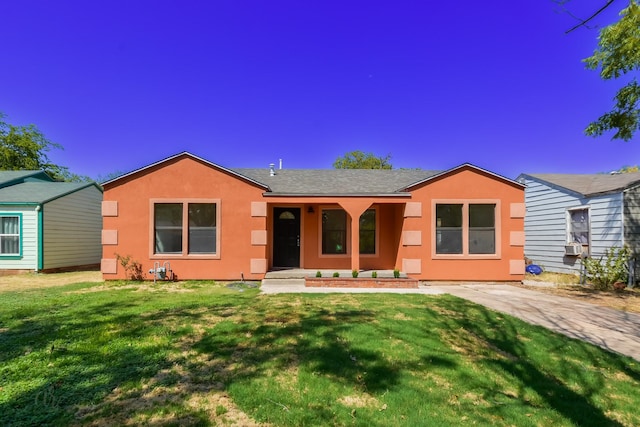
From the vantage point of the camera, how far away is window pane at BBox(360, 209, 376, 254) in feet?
37.4

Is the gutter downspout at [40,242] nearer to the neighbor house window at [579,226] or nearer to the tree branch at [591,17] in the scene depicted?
the tree branch at [591,17]

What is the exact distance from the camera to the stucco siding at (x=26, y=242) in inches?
467

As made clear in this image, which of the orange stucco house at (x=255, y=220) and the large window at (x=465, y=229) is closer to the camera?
the orange stucco house at (x=255, y=220)

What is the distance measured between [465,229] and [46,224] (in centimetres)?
1513

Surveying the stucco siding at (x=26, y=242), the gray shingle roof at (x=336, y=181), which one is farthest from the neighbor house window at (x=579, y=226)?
the stucco siding at (x=26, y=242)

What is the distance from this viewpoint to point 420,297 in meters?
7.83

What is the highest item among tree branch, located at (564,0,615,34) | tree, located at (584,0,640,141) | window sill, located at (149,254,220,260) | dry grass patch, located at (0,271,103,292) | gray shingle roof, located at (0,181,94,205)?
tree, located at (584,0,640,141)

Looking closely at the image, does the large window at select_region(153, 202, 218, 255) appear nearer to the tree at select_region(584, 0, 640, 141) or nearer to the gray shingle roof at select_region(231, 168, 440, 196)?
the gray shingle roof at select_region(231, 168, 440, 196)

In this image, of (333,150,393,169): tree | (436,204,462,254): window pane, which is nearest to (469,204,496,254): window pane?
(436,204,462,254): window pane

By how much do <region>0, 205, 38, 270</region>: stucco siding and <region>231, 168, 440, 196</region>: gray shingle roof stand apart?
7.82 metres

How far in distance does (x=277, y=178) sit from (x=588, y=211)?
1134 cm

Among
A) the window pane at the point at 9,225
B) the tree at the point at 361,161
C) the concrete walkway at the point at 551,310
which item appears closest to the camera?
the concrete walkway at the point at 551,310

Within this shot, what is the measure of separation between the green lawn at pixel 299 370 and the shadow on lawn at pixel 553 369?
2 centimetres

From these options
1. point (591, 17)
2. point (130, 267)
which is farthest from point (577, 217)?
point (130, 267)
